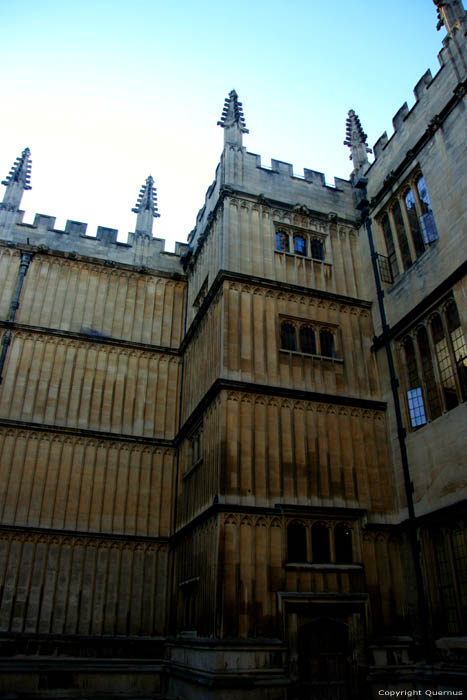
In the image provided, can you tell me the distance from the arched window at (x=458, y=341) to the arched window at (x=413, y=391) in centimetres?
156

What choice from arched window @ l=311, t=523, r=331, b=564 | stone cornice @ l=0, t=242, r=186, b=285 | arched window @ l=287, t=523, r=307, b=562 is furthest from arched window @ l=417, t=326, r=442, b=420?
stone cornice @ l=0, t=242, r=186, b=285

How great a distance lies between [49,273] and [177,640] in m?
12.1

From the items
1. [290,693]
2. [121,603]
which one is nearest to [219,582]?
[290,693]

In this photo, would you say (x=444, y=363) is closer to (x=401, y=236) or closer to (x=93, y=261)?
(x=401, y=236)

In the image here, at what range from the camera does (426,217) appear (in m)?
14.6

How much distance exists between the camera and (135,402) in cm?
1814

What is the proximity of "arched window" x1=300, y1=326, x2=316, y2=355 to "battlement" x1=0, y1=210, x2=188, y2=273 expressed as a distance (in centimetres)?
692

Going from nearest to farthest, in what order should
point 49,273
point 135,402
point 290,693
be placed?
point 290,693, point 135,402, point 49,273

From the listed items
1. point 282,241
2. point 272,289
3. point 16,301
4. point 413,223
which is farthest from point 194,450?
A: point 413,223

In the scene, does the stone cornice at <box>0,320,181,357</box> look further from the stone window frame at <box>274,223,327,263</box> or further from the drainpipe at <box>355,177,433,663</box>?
the drainpipe at <box>355,177,433,663</box>

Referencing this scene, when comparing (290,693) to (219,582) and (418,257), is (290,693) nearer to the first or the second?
(219,582)

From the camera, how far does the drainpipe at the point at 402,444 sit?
40.3ft

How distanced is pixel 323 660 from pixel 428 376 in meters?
6.71

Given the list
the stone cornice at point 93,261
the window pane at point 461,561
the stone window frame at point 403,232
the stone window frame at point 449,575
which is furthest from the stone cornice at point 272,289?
the window pane at point 461,561
